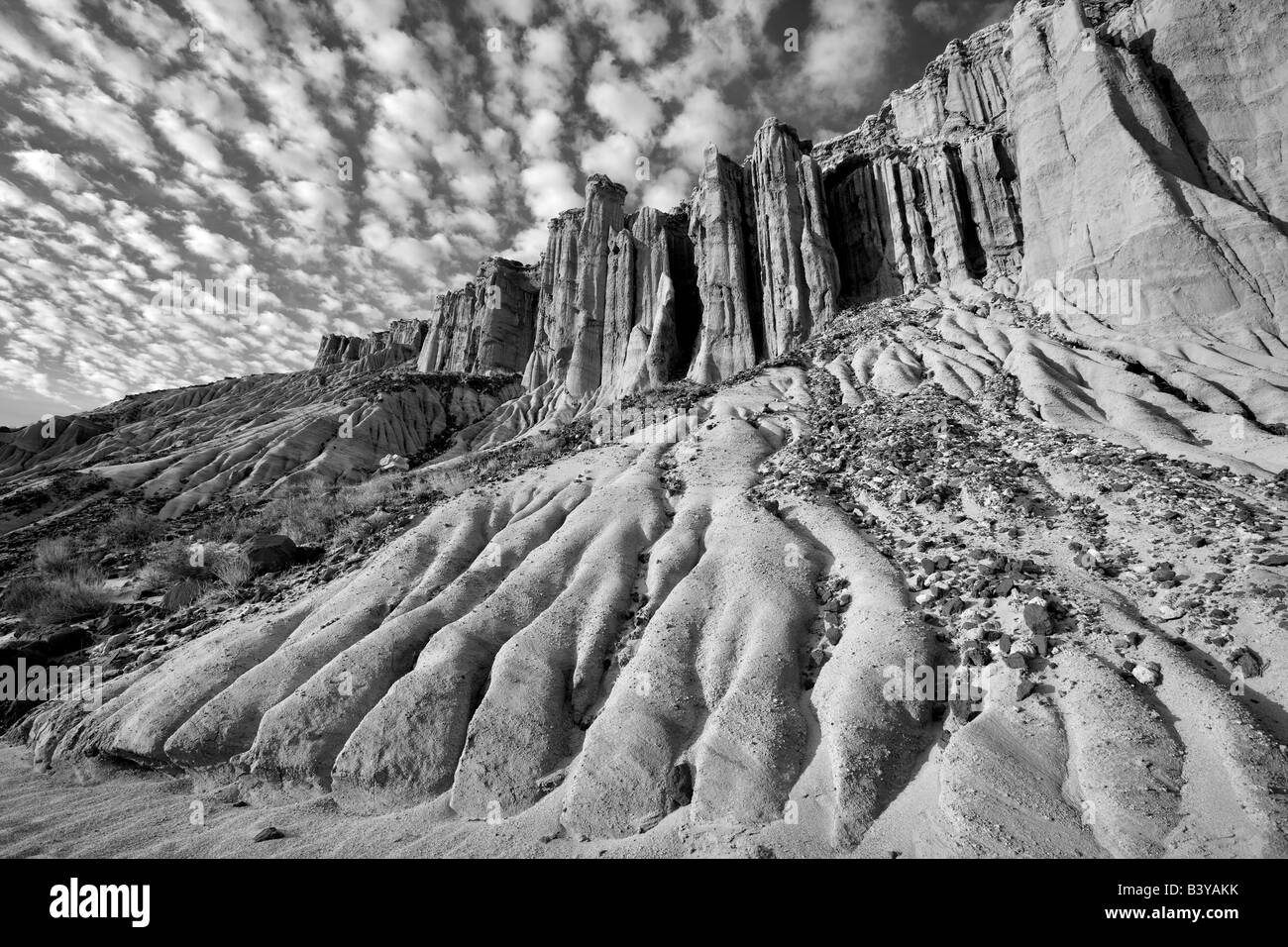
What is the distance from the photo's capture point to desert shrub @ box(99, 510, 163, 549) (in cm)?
2502

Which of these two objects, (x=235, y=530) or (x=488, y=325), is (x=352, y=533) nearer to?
(x=235, y=530)

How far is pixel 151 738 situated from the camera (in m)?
9.41

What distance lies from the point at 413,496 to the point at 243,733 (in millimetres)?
11177

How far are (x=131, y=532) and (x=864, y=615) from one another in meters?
32.0

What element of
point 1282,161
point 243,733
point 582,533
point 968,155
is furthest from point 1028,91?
point 243,733

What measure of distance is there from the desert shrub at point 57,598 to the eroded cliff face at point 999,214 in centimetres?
3501

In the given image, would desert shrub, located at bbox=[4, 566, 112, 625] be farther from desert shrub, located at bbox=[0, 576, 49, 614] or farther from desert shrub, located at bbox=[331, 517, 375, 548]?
desert shrub, located at bbox=[331, 517, 375, 548]

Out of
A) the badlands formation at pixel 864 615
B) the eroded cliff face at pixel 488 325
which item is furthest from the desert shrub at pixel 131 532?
the eroded cliff face at pixel 488 325

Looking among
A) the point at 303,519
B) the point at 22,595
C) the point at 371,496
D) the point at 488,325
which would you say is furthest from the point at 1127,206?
the point at 488,325

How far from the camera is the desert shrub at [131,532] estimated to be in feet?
82.1

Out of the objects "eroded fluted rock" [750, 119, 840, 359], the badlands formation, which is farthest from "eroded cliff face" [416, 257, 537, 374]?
the badlands formation

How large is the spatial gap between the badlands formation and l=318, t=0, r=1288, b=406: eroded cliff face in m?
0.25
